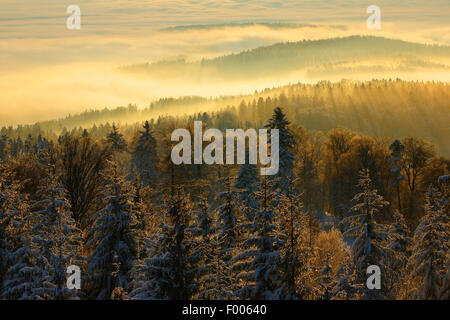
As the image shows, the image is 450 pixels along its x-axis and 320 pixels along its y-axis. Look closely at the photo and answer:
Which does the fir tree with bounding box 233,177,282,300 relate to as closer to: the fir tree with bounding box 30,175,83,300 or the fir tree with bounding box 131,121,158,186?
the fir tree with bounding box 30,175,83,300

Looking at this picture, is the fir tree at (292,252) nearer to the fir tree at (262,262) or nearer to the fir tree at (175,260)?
the fir tree at (262,262)

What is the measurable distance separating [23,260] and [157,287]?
6.77 meters

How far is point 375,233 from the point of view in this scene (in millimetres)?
20422

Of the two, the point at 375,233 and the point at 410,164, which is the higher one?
the point at 410,164

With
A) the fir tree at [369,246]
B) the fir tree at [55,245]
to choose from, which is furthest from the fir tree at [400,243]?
the fir tree at [55,245]

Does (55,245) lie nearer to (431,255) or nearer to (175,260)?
(175,260)

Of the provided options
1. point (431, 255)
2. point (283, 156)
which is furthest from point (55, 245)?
point (283, 156)

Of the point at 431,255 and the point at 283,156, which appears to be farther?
the point at 283,156

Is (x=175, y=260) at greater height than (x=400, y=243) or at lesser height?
lesser

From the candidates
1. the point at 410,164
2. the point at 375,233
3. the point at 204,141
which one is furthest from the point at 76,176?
the point at 410,164

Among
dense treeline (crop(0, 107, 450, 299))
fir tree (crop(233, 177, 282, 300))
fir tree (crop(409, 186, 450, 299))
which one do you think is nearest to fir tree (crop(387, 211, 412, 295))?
dense treeline (crop(0, 107, 450, 299))

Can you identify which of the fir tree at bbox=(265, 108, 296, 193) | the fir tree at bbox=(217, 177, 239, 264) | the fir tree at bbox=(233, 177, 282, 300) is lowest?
the fir tree at bbox=(233, 177, 282, 300)
